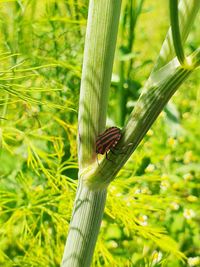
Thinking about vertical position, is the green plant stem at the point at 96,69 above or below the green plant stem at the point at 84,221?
above

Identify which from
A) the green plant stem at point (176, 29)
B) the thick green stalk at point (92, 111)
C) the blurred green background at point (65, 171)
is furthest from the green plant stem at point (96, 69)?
the blurred green background at point (65, 171)

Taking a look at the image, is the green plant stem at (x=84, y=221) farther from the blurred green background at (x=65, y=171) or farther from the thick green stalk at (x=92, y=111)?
the blurred green background at (x=65, y=171)

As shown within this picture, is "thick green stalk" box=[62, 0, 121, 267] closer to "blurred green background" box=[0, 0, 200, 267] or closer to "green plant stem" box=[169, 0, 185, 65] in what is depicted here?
"green plant stem" box=[169, 0, 185, 65]

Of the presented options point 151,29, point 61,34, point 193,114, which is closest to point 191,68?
point 61,34

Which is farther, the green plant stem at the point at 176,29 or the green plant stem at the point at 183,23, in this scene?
the green plant stem at the point at 183,23

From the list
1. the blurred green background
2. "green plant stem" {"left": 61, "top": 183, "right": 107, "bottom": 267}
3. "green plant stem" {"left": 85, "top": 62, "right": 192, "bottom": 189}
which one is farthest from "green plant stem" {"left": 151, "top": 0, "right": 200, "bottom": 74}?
the blurred green background

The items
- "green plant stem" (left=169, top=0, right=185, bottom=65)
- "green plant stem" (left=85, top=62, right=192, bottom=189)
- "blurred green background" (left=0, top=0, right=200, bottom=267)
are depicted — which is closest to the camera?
"green plant stem" (left=169, top=0, right=185, bottom=65)

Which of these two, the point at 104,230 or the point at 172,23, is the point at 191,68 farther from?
the point at 104,230
